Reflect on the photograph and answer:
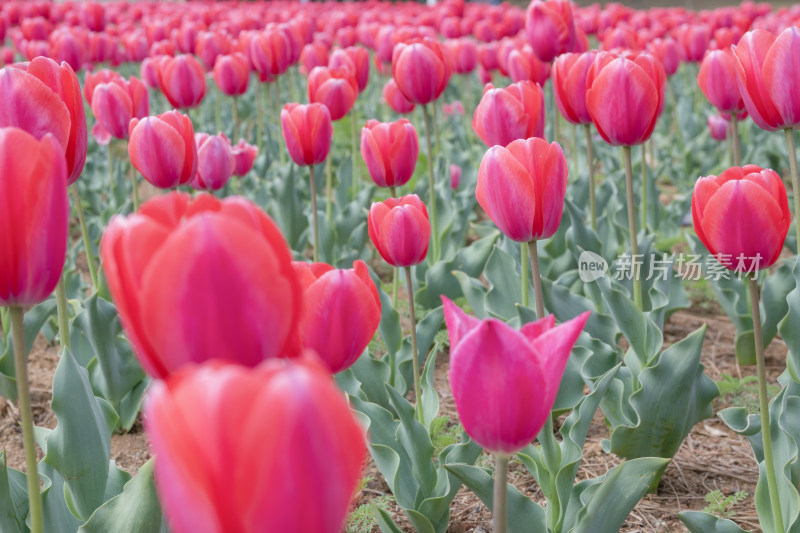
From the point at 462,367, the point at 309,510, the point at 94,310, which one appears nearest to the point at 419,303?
the point at 94,310

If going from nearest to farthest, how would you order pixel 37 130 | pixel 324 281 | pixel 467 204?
pixel 324 281 < pixel 37 130 < pixel 467 204

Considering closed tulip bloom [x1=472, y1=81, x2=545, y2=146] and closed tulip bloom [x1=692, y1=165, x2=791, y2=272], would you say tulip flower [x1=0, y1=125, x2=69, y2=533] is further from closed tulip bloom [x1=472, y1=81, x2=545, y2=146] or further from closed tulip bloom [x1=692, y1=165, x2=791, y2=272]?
closed tulip bloom [x1=472, y1=81, x2=545, y2=146]

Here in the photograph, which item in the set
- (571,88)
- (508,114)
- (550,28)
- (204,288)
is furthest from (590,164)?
(204,288)

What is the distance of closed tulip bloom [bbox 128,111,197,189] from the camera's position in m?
2.00

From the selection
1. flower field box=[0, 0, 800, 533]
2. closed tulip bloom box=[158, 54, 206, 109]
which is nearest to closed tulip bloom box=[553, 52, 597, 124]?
flower field box=[0, 0, 800, 533]

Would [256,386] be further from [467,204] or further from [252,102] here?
[252,102]

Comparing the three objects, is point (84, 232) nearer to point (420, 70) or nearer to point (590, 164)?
point (420, 70)

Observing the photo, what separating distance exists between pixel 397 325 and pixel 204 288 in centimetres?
176

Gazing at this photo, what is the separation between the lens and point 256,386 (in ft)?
1.67

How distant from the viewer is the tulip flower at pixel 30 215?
0.82 meters

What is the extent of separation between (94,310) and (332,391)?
182 cm

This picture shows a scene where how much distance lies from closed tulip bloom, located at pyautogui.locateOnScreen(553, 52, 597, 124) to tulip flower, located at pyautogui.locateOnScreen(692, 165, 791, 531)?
87 cm

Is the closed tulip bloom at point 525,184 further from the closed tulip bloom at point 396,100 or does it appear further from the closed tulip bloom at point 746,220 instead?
the closed tulip bloom at point 396,100

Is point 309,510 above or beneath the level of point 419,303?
above
